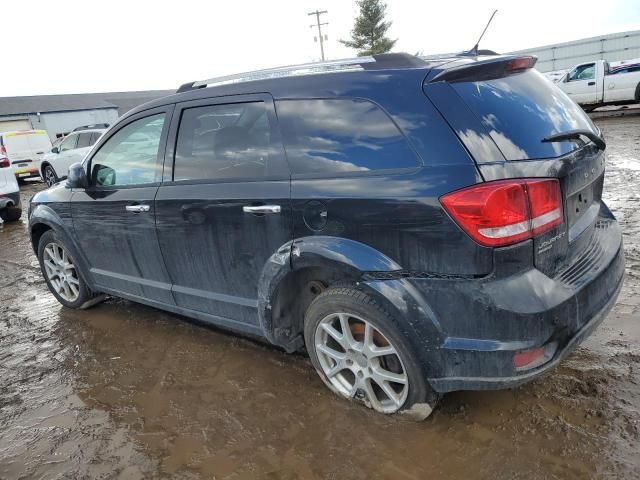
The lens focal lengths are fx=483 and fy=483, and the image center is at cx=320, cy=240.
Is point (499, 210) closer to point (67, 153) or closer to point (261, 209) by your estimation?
point (261, 209)

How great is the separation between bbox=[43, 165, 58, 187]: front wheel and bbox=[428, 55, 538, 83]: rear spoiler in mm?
14944

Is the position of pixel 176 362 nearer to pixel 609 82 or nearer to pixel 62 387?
pixel 62 387

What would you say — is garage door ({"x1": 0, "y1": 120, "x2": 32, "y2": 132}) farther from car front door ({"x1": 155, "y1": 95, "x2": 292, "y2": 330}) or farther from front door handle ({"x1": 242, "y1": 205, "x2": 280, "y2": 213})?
front door handle ({"x1": 242, "y1": 205, "x2": 280, "y2": 213})

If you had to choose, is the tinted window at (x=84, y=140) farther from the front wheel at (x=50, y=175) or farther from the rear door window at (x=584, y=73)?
the rear door window at (x=584, y=73)

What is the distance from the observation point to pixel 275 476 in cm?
231

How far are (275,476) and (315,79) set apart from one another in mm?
2013

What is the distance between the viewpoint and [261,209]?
2.68m

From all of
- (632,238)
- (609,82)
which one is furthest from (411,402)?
(609,82)

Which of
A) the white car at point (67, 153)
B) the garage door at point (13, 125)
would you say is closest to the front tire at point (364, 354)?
the white car at point (67, 153)

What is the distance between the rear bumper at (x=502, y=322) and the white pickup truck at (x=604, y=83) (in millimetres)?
16484

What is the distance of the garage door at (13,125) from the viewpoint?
36.7 metres

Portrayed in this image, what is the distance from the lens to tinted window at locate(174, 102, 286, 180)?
2.77 meters

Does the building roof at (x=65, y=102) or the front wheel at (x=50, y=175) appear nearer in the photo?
the front wheel at (x=50, y=175)

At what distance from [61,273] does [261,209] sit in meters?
2.91
